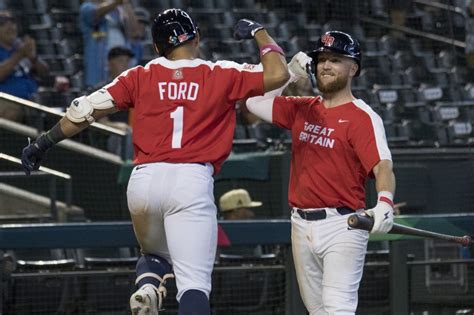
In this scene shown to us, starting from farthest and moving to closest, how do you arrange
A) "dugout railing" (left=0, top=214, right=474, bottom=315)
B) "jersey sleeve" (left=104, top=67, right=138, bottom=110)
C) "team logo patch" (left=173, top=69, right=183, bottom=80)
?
"dugout railing" (left=0, top=214, right=474, bottom=315), "jersey sleeve" (left=104, top=67, right=138, bottom=110), "team logo patch" (left=173, top=69, right=183, bottom=80)

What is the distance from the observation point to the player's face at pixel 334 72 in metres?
5.97

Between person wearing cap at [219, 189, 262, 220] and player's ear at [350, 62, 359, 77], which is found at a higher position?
player's ear at [350, 62, 359, 77]

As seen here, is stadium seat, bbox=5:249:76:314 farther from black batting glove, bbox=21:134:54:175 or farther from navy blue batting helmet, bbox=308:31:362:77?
navy blue batting helmet, bbox=308:31:362:77

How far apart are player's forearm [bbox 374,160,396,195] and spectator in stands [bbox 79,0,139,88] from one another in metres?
5.46

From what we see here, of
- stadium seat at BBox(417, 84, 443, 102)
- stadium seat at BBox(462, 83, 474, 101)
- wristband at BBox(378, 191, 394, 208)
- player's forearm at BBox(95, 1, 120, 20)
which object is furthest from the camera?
stadium seat at BBox(417, 84, 443, 102)

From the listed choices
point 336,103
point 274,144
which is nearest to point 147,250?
point 336,103

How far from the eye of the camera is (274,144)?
31.1ft

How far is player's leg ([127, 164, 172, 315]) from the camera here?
5602 mm

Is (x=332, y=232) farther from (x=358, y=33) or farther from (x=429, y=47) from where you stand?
(x=429, y=47)

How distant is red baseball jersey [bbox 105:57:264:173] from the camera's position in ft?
18.7

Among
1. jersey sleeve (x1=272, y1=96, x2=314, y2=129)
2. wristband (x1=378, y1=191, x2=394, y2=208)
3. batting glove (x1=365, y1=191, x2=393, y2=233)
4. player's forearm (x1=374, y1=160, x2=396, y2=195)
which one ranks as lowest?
batting glove (x1=365, y1=191, x2=393, y2=233)

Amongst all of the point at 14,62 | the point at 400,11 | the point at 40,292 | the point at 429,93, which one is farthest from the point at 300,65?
the point at 400,11

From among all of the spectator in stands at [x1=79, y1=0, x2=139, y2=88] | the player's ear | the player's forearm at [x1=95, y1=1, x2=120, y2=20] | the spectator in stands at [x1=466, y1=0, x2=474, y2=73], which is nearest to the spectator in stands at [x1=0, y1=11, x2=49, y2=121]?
the spectator in stands at [x1=79, y1=0, x2=139, y2=88]

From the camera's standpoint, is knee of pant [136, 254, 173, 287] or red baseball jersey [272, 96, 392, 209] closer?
knee of pant [136, 254, 173, 287]
